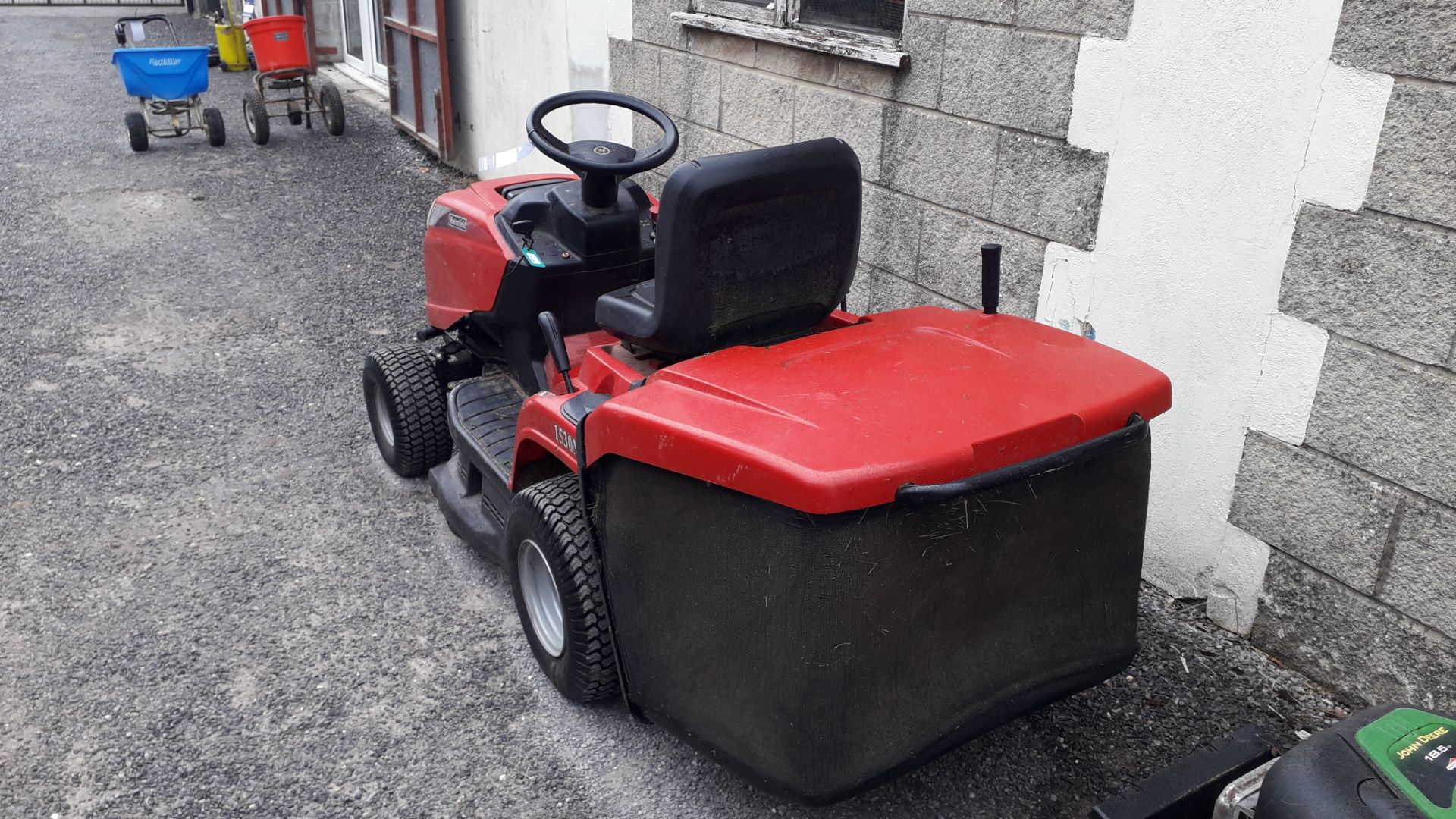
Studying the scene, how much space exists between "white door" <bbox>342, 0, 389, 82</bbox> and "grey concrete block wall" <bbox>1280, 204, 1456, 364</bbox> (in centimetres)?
1025

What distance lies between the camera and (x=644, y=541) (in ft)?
7.50

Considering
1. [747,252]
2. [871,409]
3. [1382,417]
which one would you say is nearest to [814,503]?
[871,409]

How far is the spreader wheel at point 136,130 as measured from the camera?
8578 millimetres

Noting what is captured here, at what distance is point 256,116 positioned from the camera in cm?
894

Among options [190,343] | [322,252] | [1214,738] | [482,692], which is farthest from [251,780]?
[322,252]

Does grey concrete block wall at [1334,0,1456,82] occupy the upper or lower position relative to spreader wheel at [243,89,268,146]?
upper

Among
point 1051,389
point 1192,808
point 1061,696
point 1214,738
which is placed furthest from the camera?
point 1214,738

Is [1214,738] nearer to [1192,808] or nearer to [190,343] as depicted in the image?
[1192,808]

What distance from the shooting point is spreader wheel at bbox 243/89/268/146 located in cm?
895

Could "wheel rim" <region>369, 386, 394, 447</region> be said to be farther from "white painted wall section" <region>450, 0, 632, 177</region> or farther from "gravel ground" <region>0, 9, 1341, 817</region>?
"white painted wall section" <region>450, 0, 632, 177</region>

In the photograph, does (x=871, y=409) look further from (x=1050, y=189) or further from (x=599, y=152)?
(x=1050, y=189)

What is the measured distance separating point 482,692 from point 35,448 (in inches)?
92.8

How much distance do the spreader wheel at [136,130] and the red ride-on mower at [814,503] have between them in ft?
23.8

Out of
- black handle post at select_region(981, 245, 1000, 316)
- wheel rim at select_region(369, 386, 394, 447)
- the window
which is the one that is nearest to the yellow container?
the window
